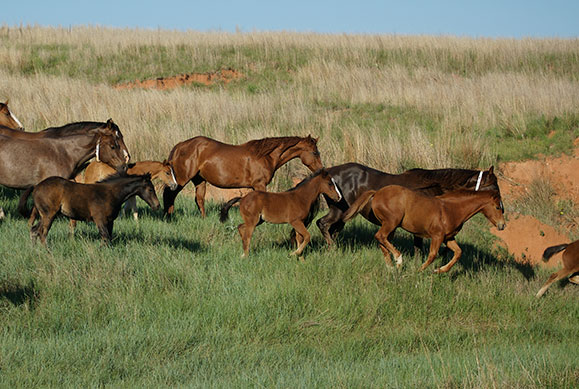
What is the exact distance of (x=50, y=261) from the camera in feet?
26.7

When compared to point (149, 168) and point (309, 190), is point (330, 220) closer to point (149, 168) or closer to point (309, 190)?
point (309, 190)

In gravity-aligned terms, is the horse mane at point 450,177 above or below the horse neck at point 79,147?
→ below

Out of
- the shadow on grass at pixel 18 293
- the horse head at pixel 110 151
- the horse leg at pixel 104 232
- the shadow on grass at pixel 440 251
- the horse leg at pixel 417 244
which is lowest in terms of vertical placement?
the shadow on grass at pixel 440 251

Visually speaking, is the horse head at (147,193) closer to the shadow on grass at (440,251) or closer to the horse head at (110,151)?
the horse head at (110,151)

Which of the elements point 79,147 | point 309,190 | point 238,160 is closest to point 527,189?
point 238,160

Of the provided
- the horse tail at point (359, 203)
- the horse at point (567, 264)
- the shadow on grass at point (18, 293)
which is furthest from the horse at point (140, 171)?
the horse at point (567, 264)

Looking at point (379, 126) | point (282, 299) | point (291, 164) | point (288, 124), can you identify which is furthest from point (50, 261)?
point (379, 126)

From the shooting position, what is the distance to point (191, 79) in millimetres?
26625

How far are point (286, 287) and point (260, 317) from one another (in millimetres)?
760

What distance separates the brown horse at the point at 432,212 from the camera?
344 inches

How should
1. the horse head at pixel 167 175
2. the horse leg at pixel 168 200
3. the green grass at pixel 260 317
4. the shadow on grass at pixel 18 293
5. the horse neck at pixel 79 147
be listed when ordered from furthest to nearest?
1. the horse leg at pixel 168 200
2. the horse head at pixel 167 175
3. the horse neck at pixel 79 147
4. the shadow on grass at pixel 18 293
5. the green grass at pixel 260 317

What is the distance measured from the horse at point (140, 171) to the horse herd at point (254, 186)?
0.02 metres

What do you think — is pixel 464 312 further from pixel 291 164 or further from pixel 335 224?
→ pixel 291 164

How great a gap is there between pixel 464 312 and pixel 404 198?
1660 mm
